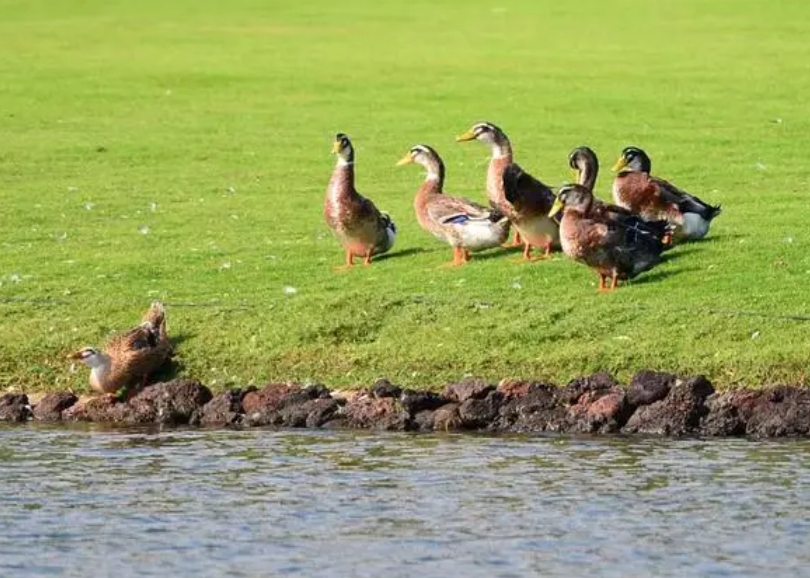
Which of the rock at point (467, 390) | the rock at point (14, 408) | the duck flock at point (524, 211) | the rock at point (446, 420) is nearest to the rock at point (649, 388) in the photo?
the rock at point (467, 390)

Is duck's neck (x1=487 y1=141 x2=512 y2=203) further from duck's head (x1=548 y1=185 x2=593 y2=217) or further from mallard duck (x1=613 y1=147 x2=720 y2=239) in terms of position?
duck's head (x1=548 y1=185 x2=593 y2=217)

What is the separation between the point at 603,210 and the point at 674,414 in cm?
339

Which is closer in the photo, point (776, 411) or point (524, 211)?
point (776, 411)

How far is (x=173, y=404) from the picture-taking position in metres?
16.4

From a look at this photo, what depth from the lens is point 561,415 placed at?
1550 cm

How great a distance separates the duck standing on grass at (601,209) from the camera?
18.2 metres

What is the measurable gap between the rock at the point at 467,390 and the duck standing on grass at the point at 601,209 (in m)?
2.68

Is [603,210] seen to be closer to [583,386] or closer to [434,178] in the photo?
[583,386]

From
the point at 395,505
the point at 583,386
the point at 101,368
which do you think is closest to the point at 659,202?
the point at 583,386

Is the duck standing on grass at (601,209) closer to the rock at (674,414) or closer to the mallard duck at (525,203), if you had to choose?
the mallard duck at (525,203)

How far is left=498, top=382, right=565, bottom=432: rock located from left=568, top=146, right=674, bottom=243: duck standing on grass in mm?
2724

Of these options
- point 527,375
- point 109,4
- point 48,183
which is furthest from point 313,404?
point 109,4

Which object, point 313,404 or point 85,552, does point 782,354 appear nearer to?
point 313,404

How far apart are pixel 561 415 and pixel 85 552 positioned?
4.58 meters
